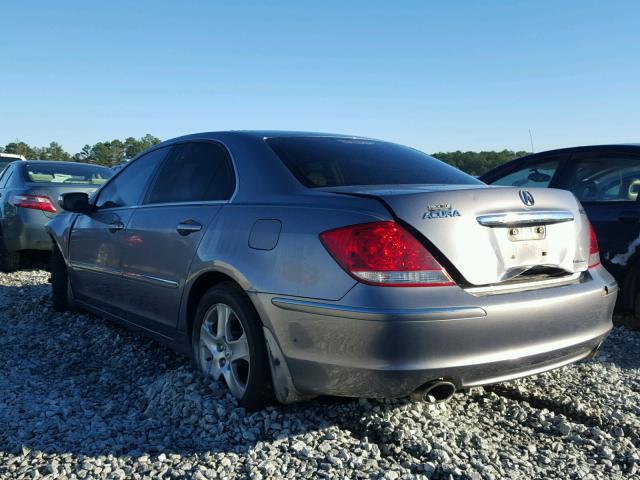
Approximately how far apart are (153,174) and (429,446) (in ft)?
8.69

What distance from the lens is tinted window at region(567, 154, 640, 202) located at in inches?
199

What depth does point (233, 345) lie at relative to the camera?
3.19 meters

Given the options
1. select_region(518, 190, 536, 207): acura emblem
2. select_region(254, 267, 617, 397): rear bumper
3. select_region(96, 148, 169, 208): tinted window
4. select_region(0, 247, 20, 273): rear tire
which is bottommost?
select_region(0, 247, 20, 273): rear tire

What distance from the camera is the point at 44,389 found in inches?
143

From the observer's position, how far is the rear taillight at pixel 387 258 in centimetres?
254

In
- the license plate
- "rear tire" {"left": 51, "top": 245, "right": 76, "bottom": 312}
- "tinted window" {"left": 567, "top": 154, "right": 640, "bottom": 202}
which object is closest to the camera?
the license plate

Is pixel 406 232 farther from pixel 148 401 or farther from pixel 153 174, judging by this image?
pixel 153 174

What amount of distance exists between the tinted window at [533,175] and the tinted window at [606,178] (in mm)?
229

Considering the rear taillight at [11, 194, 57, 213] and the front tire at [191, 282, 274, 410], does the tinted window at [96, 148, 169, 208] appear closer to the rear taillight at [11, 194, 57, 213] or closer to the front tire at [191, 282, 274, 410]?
the front tire at [191, 282, 274, 410]

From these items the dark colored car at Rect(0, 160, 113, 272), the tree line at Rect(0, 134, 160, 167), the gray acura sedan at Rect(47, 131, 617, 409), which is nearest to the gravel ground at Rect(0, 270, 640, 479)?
the gray acura sedan at Rect(47, 131, 617, 409)

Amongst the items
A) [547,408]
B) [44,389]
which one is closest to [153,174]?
[44,389]

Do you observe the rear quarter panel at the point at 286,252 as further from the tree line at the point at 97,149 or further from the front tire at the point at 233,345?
the tree line at the point at 97,149

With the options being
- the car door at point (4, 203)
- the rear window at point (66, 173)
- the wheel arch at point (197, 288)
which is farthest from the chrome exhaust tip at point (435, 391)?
the car door at point (4, 203)

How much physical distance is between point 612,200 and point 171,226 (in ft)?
12.0
